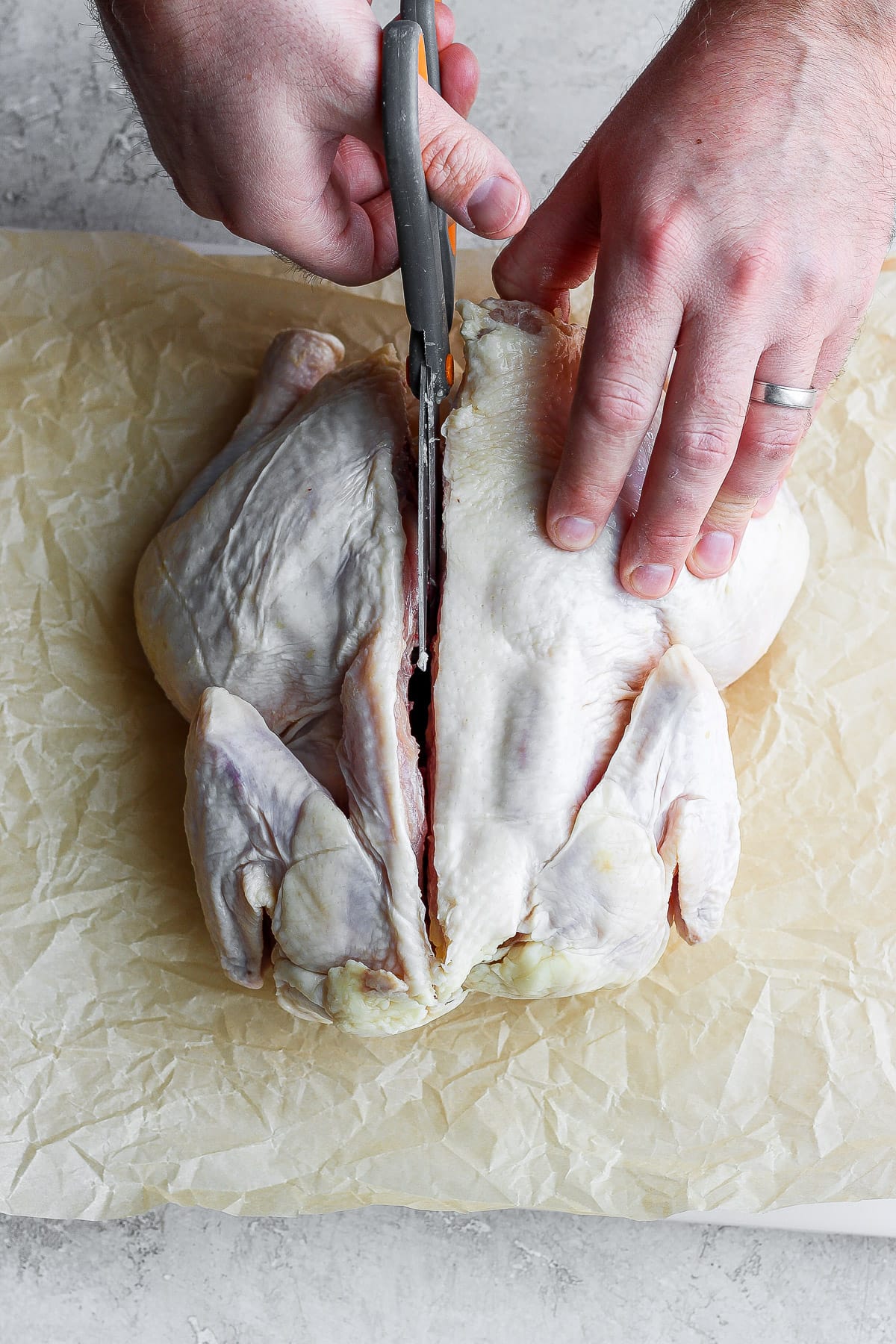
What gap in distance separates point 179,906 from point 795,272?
112 cm

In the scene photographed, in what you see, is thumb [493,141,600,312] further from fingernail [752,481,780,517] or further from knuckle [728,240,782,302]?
fingernail [752,481,780,517]

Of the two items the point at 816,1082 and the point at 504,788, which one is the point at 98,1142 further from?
the point at 816,1082

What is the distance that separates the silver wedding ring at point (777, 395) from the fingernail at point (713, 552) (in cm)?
17

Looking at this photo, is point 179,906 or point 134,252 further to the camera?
point 134,252

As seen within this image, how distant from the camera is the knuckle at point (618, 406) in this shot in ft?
4.06

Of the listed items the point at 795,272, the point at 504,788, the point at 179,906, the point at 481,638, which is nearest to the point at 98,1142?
the point at 179,906

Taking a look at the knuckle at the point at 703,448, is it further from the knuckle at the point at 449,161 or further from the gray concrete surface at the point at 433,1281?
the gray concrete surface at the point at 433,1281

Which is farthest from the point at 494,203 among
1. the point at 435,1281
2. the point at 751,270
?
the point at 435,1281

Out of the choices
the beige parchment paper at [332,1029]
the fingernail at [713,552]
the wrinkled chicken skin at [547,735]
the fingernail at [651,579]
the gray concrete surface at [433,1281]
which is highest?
the fingernail at [713,552]

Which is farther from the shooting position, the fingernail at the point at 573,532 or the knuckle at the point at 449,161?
the fingernail at the point at 573,532

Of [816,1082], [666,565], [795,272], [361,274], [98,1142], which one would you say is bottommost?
[98,1142]

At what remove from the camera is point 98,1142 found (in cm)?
145

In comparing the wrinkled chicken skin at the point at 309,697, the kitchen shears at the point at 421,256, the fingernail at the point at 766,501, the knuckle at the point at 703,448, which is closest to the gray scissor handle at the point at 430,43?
the kitchen shears at the point at 421,256

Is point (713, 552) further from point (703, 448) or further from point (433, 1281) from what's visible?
point (433, 1281)
